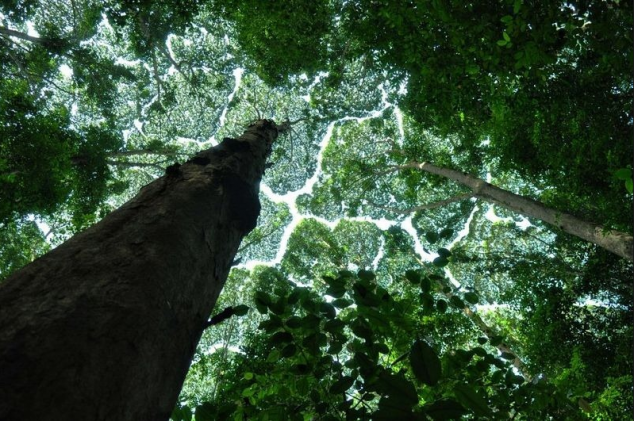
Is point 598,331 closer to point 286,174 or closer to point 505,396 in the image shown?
point 505,396

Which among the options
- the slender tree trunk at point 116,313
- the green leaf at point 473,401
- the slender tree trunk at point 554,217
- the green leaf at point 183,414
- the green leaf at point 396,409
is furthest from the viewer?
the slender tree trunk at point 554,217

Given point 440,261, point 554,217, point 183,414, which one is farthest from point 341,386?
point 554,217

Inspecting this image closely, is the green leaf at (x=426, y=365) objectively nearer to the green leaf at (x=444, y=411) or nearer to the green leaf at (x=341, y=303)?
the green leaf at (x=444, y=411)

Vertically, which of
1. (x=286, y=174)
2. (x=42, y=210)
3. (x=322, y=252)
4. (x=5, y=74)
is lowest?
(x=42, y=210)

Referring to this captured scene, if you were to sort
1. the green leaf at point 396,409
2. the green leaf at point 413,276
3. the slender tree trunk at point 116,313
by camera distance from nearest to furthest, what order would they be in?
the slender tree trunk at point 116,313
the green leaf at point 396,409
the green leaf at point 413,276

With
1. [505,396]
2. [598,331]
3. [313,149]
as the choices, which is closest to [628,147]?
[598,331]

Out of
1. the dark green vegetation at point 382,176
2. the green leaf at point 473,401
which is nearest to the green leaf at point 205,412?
the dark green vegetation at point 382,176
